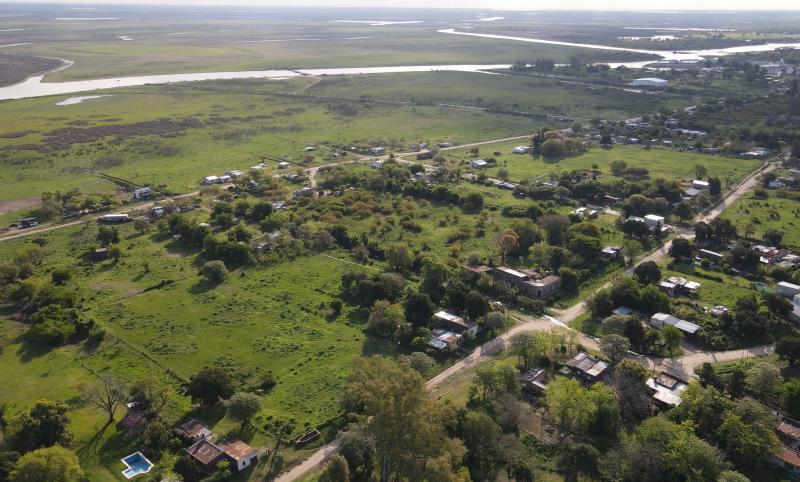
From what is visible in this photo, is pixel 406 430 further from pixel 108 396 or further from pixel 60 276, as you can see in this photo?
pixel 60 276

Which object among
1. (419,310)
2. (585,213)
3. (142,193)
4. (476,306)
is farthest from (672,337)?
(142,193)

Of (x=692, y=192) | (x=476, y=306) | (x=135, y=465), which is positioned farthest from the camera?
(x=692, y=192)

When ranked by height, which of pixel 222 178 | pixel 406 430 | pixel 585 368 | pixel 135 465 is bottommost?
pixel 135 465

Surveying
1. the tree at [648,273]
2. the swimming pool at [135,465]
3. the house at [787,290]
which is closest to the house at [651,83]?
the house at [787,290]

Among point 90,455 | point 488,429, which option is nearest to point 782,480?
point 488,429

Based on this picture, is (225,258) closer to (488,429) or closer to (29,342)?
(29,342)

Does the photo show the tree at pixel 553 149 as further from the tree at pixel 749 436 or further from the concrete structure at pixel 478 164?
the tree at pixel 749 436
